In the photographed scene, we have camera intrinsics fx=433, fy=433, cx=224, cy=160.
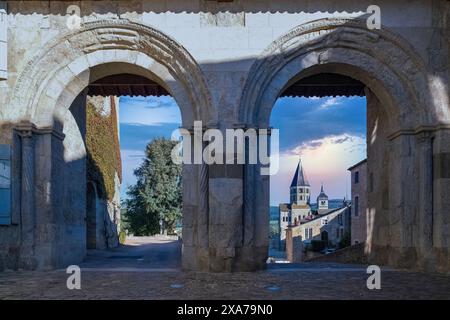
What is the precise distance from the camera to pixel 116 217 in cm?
1798

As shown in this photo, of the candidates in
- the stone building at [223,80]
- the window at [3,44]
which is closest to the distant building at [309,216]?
the stone building at [223,80]

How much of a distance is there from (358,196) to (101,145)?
1523 cm

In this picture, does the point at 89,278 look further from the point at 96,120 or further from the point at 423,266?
the point at 96,120

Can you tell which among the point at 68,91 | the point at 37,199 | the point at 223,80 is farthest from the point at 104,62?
the point at 37,199

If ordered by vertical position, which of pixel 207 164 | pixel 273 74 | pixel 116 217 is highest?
pixel 273 74

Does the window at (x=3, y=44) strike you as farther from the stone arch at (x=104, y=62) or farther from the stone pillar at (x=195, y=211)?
the stone pillar at (x=195, y=211)

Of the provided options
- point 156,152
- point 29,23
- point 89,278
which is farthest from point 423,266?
point 156,152

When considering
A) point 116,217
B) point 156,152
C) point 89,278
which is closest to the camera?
point 89,278

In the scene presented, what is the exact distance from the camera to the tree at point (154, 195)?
26.6 m

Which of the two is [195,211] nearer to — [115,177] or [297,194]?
[115,177]

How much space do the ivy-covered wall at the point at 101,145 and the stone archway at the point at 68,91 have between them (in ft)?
21.1

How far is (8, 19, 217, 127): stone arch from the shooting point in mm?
7352

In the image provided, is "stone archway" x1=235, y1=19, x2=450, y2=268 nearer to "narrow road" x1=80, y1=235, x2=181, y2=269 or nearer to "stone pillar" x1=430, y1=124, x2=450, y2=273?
"stone pillar" x1=430, y1=124, x2=450, y2=273

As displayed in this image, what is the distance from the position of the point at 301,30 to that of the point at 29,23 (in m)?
4.69
